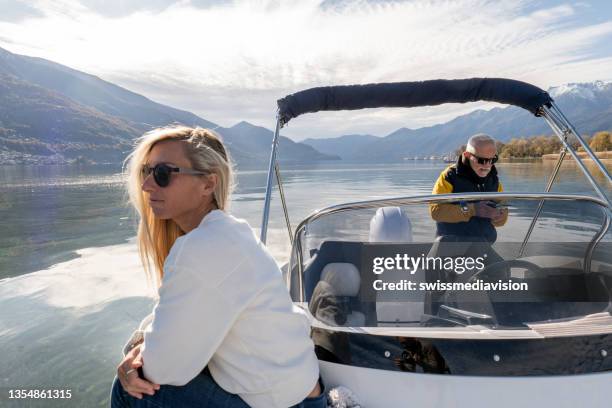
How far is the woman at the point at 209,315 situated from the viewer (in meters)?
1.13

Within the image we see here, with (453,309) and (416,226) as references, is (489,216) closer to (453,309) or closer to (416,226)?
(416,226)

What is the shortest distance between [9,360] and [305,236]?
3073 millimetres

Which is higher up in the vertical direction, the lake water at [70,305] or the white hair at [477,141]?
the white hair at [477,141]

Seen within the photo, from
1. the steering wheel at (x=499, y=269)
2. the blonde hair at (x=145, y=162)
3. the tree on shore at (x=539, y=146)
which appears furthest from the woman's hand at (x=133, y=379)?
the tree on shore at (x=539, y=146)

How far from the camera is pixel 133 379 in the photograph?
49.2 inches

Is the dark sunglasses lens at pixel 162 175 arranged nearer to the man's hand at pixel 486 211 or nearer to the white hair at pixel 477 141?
the man's hand at pixel 486 211

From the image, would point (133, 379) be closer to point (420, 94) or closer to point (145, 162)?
point (145, 162)

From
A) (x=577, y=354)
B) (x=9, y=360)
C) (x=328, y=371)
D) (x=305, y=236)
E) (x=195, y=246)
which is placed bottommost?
(x=9, y=360)

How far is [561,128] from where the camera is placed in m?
3.17

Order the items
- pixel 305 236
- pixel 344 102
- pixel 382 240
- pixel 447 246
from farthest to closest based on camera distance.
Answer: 1. pixel 344 102
2. pixel 305 236
3. pixel 382 240
4. pixel 447 246

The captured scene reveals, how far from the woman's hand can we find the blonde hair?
50 centimetres

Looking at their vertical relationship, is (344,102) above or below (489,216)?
above

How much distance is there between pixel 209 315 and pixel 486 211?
1.39m

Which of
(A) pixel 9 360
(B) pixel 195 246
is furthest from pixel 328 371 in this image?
(A) pixel 9 360
